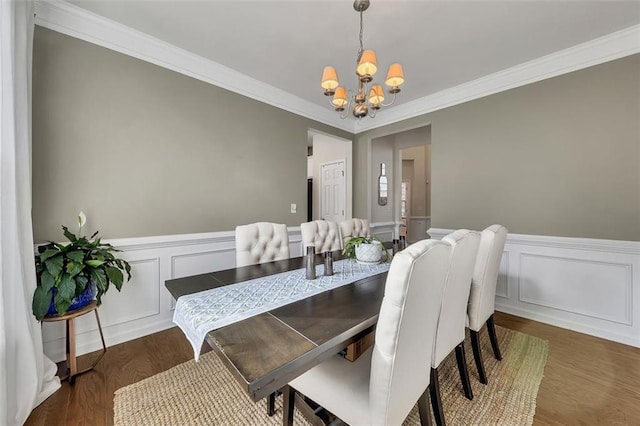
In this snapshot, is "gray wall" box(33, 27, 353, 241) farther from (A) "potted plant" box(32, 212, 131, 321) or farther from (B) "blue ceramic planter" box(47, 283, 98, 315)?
(B) "blue ceramic planter" box(47, 283, 98, 315)

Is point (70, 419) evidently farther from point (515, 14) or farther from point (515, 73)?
point (515, 73)

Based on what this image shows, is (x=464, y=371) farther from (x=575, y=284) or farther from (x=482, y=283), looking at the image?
(x=575, y=284)

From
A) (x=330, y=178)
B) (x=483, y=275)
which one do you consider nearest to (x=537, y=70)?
(x=483, y=275)

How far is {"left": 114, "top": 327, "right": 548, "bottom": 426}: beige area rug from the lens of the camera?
4.46ft

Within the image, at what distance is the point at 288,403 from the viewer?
1.17 metres

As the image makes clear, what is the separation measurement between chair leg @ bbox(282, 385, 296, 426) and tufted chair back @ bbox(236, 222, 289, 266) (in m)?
0.98

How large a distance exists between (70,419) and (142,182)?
66.4 inches

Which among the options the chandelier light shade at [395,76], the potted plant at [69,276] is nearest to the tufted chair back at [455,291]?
the chandelier light shade at [395,76]

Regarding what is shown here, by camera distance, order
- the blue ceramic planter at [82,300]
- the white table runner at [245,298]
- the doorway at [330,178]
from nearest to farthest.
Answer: the white table runner at [245,298], the blue ceramic planter at [82,300], the doorway at [330,178]

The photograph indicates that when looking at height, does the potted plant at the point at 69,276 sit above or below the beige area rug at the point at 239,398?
above

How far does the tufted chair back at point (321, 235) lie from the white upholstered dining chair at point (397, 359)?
Answer: 4.39ft

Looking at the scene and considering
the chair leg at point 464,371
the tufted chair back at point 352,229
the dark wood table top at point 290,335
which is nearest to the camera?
the dark wood table top at point 290,335

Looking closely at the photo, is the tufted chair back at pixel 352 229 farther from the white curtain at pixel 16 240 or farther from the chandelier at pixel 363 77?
the white curtain at pixel 16 240

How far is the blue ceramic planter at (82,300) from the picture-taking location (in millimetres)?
1602
